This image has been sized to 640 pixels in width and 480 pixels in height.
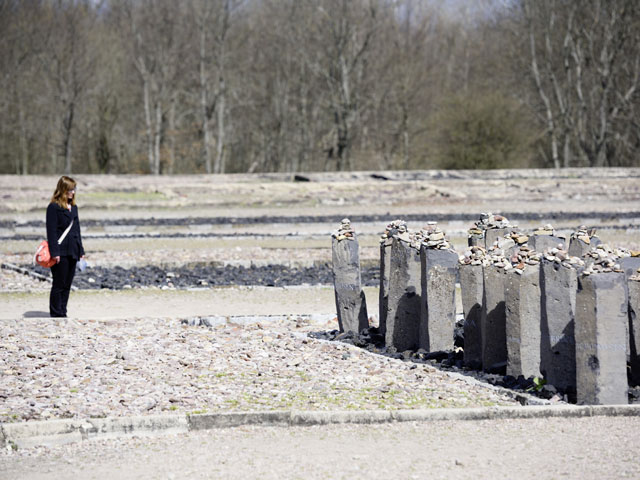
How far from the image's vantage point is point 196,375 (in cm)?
812

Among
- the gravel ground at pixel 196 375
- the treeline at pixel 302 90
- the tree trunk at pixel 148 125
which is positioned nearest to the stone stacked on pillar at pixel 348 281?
the gravel ground at pixel 196 375

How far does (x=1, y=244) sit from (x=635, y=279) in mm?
15894

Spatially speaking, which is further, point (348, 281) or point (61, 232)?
point (61, 232)

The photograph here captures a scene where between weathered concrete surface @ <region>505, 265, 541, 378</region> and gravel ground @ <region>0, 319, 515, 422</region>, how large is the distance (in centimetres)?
45

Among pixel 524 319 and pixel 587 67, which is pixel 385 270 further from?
pixel 587 67

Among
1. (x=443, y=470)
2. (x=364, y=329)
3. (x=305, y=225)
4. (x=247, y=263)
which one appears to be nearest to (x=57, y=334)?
(x=364, y=329)

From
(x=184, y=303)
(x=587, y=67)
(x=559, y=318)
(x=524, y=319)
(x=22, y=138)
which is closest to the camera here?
(x=559, y=318)

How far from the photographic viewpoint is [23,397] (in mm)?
7457

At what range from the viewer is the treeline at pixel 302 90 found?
44.3 metres

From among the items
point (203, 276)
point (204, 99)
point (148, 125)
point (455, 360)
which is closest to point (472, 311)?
point (455, 360)

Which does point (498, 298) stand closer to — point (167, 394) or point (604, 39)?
point (167, 394)

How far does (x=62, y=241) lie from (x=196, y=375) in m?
3.58

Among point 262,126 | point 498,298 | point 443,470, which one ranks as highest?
point 262,126

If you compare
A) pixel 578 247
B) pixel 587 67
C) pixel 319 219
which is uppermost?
pixel 587 67
